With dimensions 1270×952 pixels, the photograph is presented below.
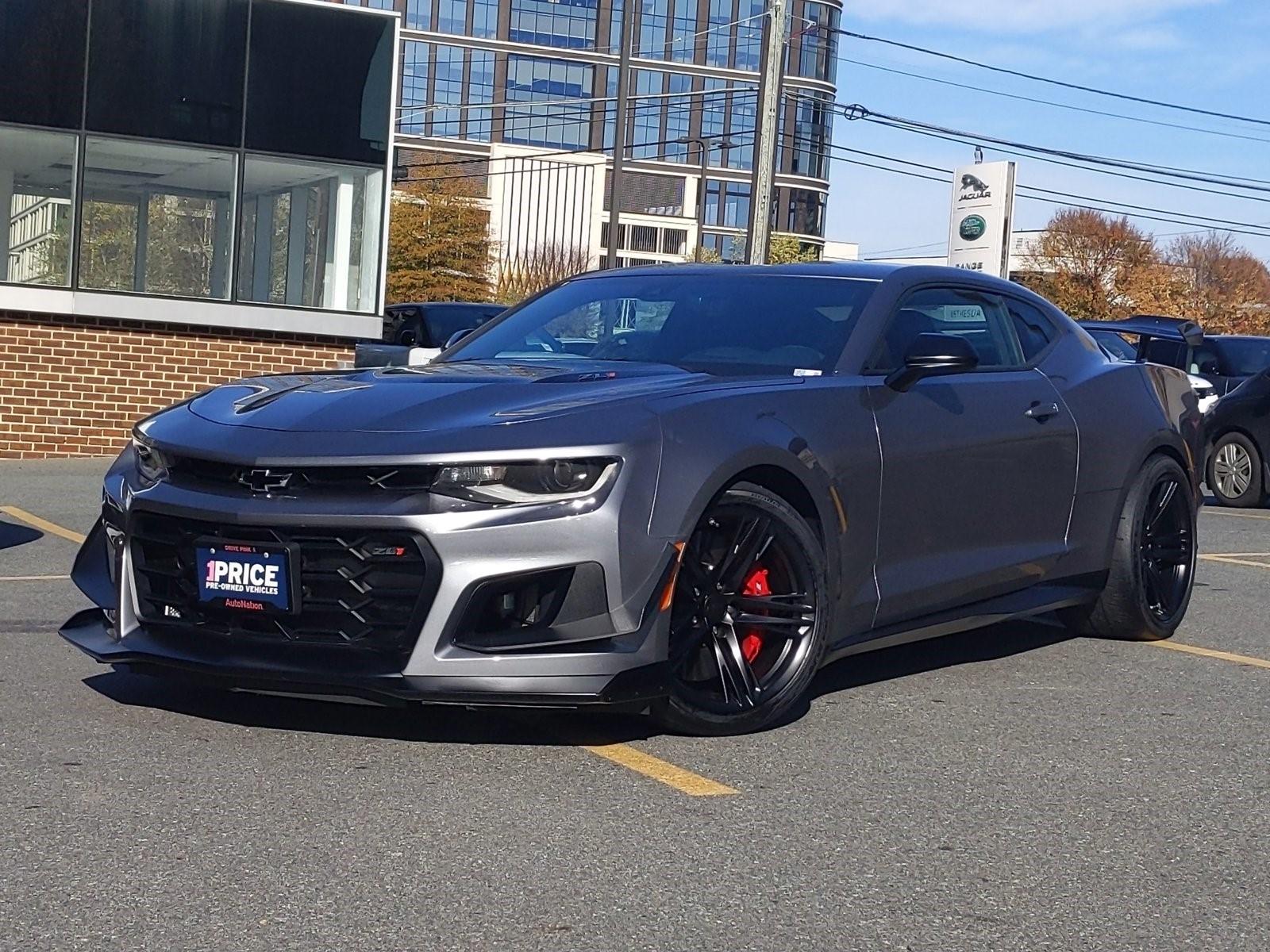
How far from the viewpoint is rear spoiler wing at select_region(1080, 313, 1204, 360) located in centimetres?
2025

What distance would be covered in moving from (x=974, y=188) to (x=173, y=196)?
92.9ft

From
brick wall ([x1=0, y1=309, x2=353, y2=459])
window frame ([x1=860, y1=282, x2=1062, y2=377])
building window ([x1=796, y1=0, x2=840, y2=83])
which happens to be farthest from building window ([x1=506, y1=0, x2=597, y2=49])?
window frame ([x1=860, y1=282, x2=1062, y2=377])

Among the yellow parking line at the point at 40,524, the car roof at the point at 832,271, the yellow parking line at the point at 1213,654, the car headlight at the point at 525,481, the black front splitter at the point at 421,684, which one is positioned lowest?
the yellow parking line at the point at 40,524

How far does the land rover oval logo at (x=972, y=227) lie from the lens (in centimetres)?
4131

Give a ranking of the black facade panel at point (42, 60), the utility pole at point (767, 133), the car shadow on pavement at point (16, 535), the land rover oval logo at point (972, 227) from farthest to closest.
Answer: the land rover oval logo at point (972, 227) → the utility pole at point (767, 133) → the black facade panel at point (42, 60) → the car shadow on pavement at point (16, 535)

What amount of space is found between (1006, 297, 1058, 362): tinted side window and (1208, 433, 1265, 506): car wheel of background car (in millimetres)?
9809

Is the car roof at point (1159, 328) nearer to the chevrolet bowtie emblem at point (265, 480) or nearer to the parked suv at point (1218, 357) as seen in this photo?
the parked suv at point (1218, 357)

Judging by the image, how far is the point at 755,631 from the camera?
5234mm

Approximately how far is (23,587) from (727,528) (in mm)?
3916

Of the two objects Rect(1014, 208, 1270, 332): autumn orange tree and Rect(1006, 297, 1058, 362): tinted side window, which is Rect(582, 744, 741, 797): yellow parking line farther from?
Rect(1014, 208, 1270, 332): autumn orange tree

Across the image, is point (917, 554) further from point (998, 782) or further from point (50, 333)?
point (50, 333)

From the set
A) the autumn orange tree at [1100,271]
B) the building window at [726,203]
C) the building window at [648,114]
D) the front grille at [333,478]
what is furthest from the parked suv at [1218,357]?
the building window at [648,114]

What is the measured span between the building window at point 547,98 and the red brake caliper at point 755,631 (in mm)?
110341

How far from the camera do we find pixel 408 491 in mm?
4645
